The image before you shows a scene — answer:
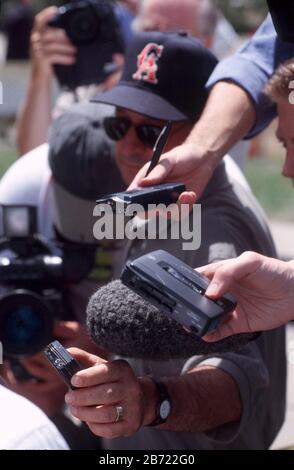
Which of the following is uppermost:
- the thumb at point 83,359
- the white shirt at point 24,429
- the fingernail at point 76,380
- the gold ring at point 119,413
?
the white shirt at point 24,429

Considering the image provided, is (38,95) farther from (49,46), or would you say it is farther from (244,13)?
(244,13)

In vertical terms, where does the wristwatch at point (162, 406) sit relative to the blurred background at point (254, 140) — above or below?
above

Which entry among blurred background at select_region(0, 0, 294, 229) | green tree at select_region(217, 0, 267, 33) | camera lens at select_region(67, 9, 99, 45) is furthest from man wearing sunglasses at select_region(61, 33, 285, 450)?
green tree at select_region(217, 0, 267, 33)

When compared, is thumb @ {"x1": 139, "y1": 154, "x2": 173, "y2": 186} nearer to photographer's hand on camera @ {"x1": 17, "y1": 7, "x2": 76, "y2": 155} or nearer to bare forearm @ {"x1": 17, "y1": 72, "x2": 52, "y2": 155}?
photographer's hand on camera @ {"x1": 17, "y1": 7, "x2": 76, "y2": 155}

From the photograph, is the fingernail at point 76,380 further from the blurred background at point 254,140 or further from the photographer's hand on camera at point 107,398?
the blurred background at point 254,140

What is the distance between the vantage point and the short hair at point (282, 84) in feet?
6.61

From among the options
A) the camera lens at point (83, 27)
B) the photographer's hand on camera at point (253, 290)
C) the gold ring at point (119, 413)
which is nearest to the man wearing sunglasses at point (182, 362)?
the gold ring at point (119, 413)

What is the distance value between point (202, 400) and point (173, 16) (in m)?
2.34

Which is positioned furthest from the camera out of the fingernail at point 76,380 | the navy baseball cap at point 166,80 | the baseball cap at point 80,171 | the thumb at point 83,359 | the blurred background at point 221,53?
the blurred background at point 221,53

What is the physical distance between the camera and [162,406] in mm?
1819

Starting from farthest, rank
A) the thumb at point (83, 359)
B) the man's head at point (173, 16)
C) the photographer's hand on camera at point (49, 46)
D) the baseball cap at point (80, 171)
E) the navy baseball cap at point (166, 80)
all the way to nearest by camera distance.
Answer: the man's head at point (173, 16)
the photographer's hand on camera at point (49, 46)
the baseball cap at point (80, 171)
the navy baseball cap at point (166, 80)
the thumb at point (83, 359)

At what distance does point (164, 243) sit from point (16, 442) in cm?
95

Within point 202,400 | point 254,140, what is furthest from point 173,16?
point 254,140
